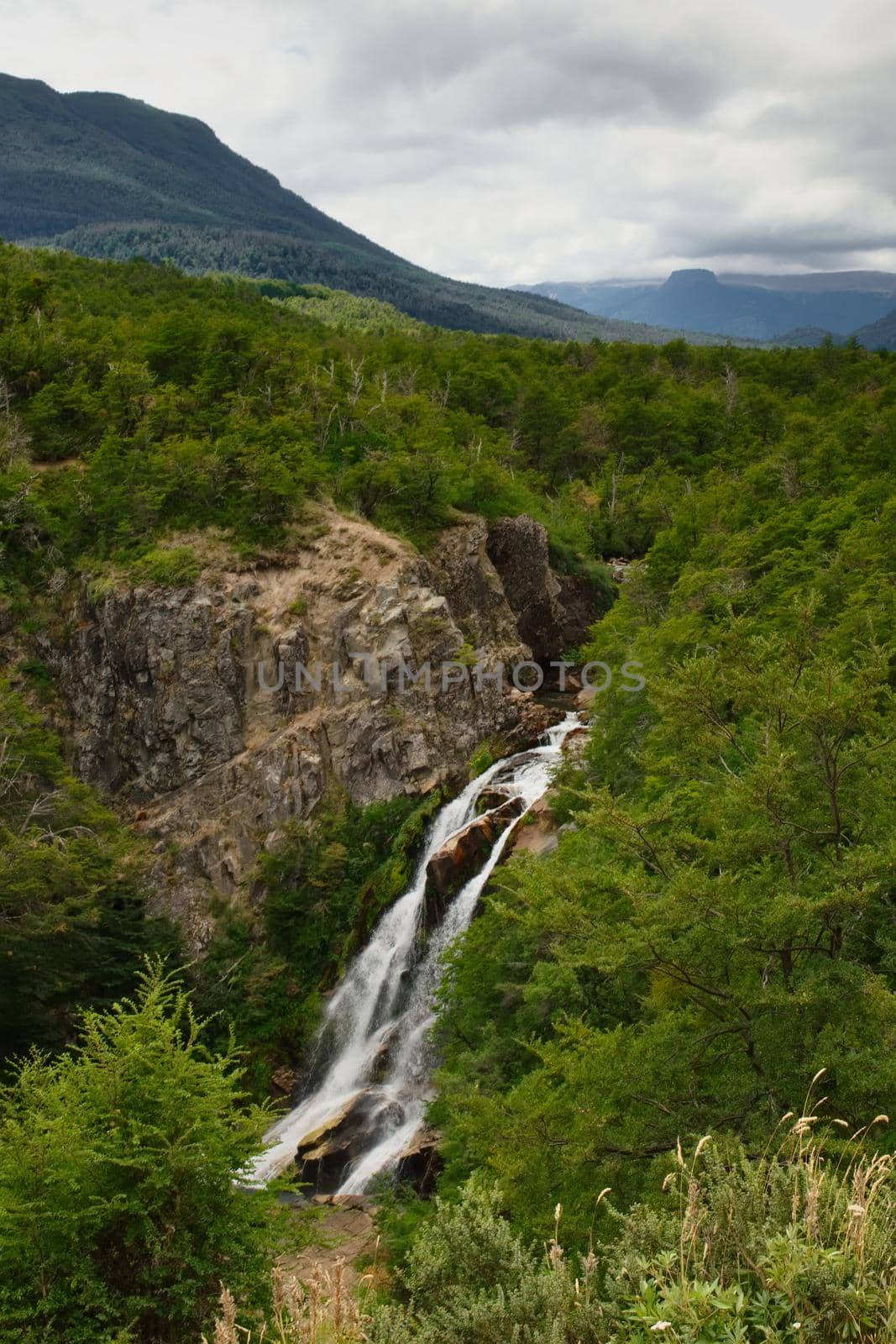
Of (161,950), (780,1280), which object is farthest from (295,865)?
(780,1280)

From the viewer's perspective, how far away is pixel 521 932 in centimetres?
1786

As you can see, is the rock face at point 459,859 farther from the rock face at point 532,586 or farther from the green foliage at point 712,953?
the rock face at point 532,586

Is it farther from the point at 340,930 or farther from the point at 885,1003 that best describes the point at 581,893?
the point at 340,930

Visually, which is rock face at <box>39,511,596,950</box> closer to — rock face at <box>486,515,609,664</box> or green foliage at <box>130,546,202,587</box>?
green foliage at <box>130,546,202,587</box>

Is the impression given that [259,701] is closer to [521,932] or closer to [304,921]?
[304,921]

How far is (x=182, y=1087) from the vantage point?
34.3 feet

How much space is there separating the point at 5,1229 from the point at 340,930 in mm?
19081

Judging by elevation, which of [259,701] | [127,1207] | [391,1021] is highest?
[127,1207]

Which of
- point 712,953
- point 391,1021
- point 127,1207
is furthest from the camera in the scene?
point 391,1021

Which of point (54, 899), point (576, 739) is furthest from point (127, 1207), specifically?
point (576, 739)

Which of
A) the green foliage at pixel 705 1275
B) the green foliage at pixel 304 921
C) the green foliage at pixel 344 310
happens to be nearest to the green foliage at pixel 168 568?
the green foliage at pixel 304 921

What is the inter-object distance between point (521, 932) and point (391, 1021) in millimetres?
8806

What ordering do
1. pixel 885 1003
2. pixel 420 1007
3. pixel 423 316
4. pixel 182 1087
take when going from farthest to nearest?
pixel 423 316
pixel 420 1007
pixel 182 1087
pixel 885 1003

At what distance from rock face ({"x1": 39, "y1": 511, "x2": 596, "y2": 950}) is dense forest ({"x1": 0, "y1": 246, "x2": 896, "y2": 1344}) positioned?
1.24 m
